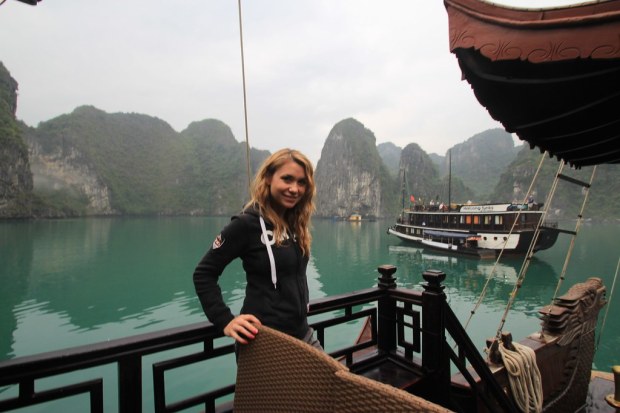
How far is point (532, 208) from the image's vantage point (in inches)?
906

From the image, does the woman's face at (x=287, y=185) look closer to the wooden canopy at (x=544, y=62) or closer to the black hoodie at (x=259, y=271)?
the black hoodie at (x=259, y=271)

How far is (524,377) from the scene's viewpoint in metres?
2.57

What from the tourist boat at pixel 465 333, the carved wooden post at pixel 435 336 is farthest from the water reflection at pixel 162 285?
the carved wooden post at pixel 435 336

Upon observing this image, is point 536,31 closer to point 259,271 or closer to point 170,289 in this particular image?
point 259,271

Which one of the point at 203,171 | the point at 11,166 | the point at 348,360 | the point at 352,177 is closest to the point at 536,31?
the point at 348,360

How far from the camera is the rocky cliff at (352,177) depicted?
112m

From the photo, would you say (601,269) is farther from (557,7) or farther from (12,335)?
(12,335)

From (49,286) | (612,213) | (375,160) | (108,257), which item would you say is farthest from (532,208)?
(375,160)

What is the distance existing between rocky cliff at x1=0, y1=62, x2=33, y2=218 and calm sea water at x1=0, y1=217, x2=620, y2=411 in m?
42.5

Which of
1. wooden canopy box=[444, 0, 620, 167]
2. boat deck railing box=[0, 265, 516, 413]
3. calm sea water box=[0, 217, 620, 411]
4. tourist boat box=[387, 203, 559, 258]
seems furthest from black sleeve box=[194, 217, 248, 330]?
tourist boat box=[387, 203, 559, 258]

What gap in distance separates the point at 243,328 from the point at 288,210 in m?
0.65

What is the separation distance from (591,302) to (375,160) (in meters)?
119

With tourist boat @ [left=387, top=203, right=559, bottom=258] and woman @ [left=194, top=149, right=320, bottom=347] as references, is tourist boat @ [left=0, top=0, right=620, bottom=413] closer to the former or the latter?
woman @ [left=194, top=149, right=320, bottom=347]

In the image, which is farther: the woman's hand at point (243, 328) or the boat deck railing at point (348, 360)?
the boat deck railing at point (348, 360)
